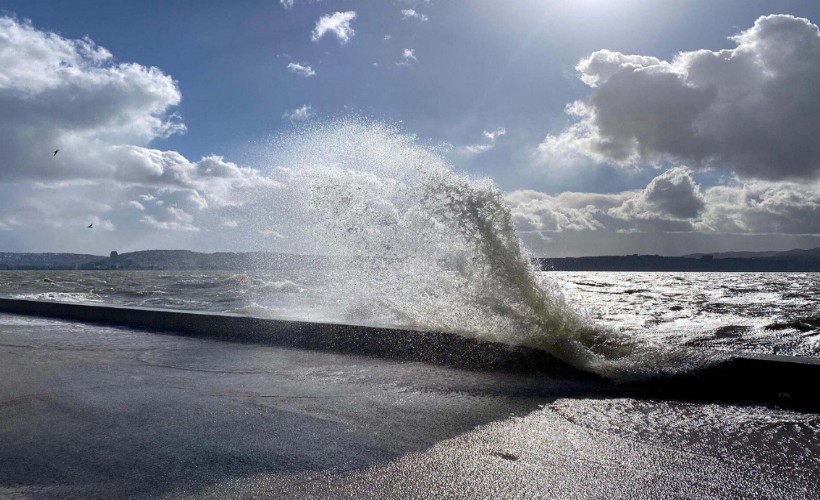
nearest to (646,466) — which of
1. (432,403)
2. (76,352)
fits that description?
(432,403)

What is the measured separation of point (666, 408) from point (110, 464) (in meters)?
2.97

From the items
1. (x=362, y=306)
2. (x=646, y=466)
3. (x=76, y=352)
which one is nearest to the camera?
(x=646, y=466)

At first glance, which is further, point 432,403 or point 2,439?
point 432,403

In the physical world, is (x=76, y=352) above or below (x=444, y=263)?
below

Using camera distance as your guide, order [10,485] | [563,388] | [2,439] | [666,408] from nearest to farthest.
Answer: [10,485]
[2,439]
[666,408]
[563,388]

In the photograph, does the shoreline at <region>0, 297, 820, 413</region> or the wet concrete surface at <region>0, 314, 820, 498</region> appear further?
the shoreline at <region>0, 297, 820, 413</region>

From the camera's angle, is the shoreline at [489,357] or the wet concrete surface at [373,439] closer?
the wet concrete surface at [373,439]

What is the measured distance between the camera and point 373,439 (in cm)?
263

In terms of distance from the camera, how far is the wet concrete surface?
6.82 feet

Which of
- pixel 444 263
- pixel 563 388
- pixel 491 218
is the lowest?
pixel 563 388

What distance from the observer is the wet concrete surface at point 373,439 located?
6.82 ft

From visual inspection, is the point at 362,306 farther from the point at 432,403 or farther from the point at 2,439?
the point at 2,439

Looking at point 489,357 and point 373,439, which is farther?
point 489,357

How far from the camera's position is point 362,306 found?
878 cm
